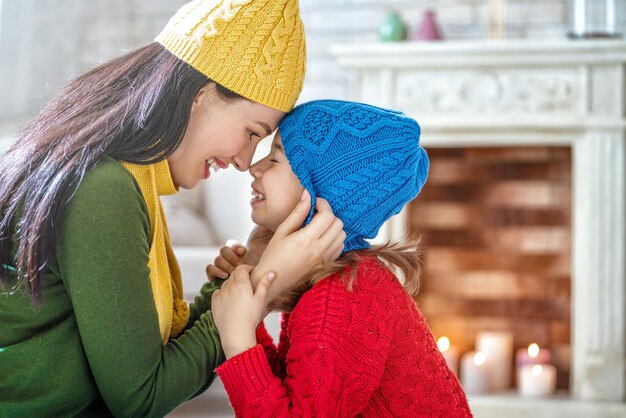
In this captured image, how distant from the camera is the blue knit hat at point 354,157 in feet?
4.87

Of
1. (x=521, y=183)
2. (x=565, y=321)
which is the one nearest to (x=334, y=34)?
(x=521, y=183)

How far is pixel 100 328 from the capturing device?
1192 mm

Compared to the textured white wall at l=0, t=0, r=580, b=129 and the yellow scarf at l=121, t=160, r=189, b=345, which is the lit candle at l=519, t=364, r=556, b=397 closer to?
the textured white wall at l=0, t=0, r=580, b=129

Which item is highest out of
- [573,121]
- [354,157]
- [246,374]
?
[354,157]

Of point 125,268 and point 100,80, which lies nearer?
point 125,268

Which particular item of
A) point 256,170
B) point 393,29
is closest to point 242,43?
point 256,170

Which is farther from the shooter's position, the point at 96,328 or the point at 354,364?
the point at 354,364

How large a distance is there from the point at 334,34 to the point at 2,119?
72.6 inches

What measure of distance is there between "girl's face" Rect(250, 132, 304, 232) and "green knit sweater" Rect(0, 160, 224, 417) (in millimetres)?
323

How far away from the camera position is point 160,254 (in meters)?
1.40

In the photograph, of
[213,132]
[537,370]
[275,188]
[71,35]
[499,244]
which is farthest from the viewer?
[71,35]

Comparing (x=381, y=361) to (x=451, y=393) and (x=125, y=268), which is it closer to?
(x=451, y=393)

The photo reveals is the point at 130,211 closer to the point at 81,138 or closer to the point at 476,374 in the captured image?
the point at 81,138

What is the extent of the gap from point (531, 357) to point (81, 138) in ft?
9.55
